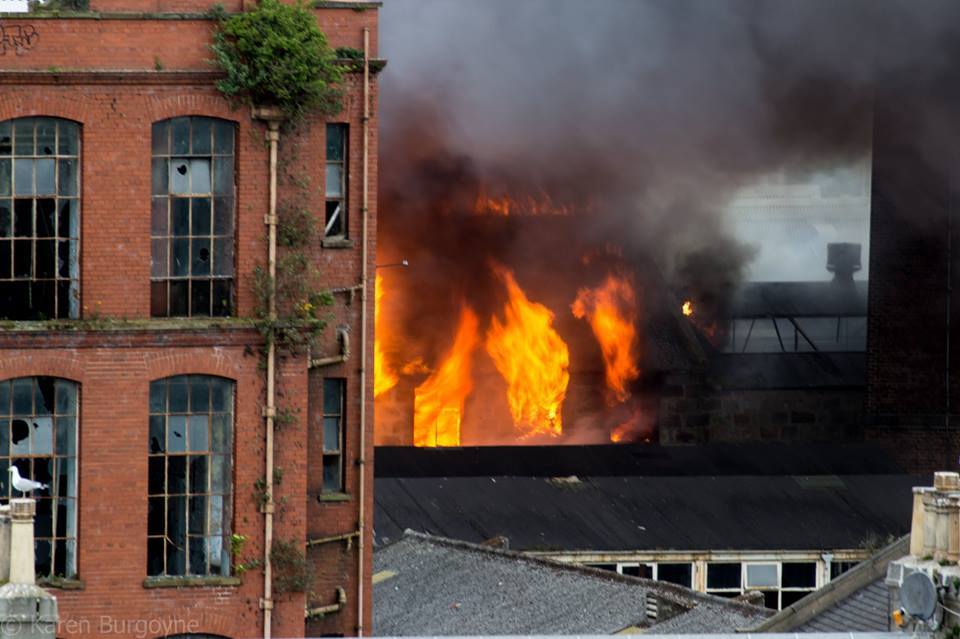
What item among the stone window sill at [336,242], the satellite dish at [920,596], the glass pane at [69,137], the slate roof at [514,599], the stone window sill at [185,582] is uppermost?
the glass pane at [69,137]

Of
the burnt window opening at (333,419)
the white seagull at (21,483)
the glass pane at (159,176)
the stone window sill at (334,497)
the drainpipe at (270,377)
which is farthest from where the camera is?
the burnt window opening at (333,419)

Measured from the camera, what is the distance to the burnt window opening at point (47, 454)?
2653cm

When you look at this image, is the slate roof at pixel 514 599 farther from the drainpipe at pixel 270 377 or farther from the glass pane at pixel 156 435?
the glass pane at pixel 156 435

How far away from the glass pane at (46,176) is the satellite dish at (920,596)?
1279 centimetres

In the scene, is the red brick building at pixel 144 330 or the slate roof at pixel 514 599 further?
the slate roof at pixel 514 599

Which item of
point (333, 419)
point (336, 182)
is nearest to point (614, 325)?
point (333, 419)

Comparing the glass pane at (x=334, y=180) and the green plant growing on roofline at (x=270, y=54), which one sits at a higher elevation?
the green plant growing on roofline at (x=270, y=54)

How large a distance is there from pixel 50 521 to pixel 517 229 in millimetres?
28382

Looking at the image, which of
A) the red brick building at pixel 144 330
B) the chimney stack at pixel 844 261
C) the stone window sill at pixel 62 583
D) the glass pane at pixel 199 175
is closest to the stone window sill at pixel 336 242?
the red brick building at pixel 144 330

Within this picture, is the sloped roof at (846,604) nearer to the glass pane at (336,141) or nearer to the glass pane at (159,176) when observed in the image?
the glass pane at (336,141)

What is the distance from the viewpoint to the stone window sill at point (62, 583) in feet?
86.8

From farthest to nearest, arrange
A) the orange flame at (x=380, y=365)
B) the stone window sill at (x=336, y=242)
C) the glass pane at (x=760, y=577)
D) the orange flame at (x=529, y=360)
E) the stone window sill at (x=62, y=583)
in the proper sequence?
the orange flame at (x=529, y=360)
the orange flame at (x=380, y=365)
the glass pane at (x=760, y=577)
the stone window sill at (x=336, y=242)
the stone window sill at (x=62, y=583)

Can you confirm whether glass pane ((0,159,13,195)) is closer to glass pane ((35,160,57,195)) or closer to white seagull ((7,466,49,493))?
glass pane ((35,160,57,195))

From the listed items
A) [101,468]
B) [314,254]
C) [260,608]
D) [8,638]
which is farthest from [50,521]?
[8,638]
